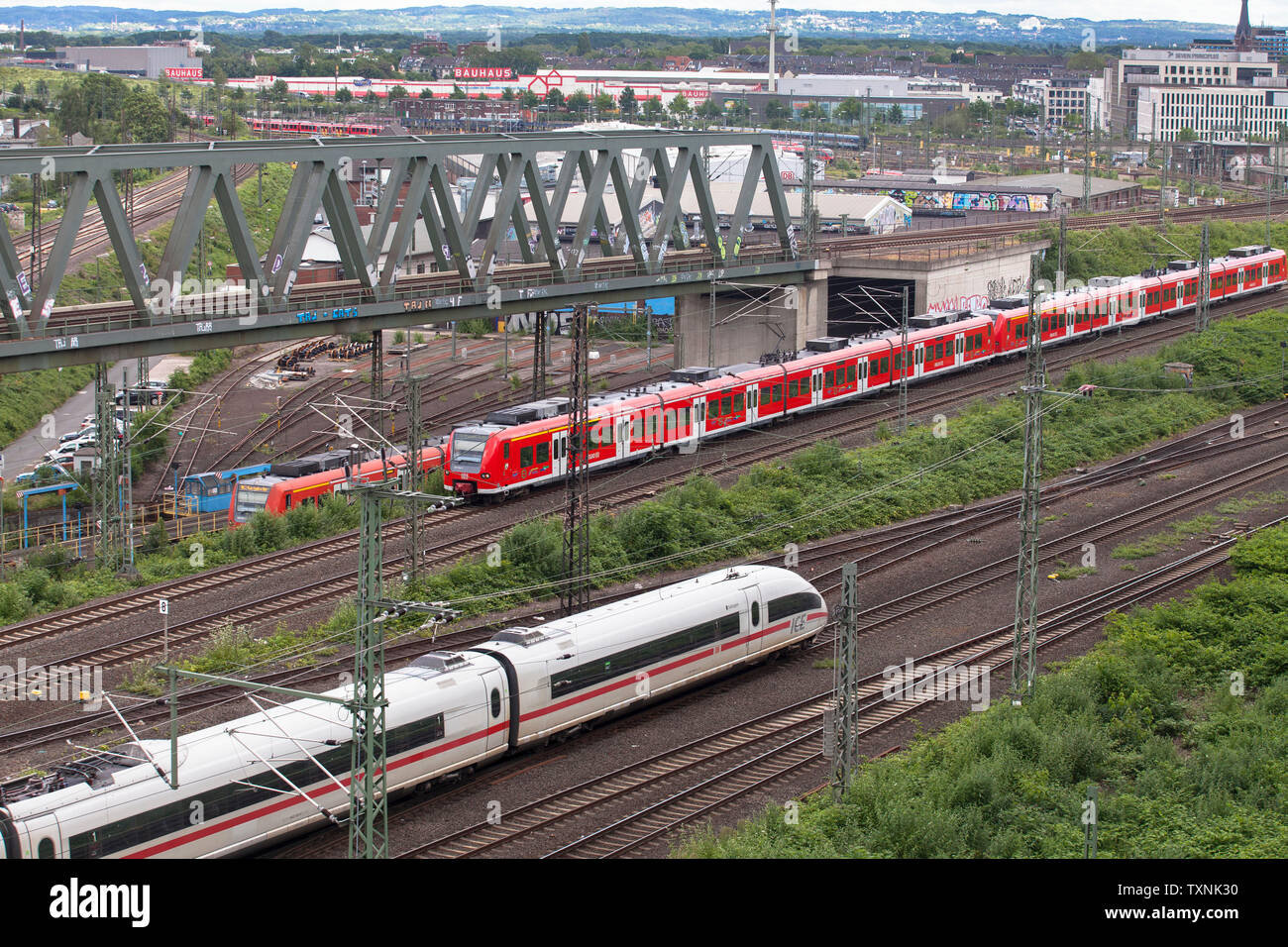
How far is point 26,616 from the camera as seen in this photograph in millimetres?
29797

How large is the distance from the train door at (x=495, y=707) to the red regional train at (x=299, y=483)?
47.2ft

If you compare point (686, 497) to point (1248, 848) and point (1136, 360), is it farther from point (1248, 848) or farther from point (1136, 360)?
point (1136, 360)

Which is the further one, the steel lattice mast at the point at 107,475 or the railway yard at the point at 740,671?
the steel lattice mast at the point at 107,475

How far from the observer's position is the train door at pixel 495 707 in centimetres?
2234

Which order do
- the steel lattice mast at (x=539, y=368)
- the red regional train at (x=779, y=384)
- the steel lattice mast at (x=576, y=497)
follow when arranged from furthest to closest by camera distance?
1. the steel lattice mast at (x=539, y=368)
2. the red regional train at (x=779, y=384)
3. the steel lattice mast at (x=576, y=497)

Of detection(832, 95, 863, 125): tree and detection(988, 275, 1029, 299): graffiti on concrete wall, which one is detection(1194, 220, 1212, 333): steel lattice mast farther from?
detection(832, 95, 863, 125): tree

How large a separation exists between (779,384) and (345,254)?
44.5ft

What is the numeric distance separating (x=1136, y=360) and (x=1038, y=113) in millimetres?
157009

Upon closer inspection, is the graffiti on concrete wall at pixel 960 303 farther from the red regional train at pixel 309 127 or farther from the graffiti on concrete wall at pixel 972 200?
the red regional train at pixel 309 127

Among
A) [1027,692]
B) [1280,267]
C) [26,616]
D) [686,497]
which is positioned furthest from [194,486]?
[1280,267]

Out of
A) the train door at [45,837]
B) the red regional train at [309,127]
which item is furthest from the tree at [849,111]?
the train door at [45,837]

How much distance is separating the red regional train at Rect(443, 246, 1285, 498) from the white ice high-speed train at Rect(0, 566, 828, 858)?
687 centimetres

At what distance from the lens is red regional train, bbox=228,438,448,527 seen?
37.0 metres

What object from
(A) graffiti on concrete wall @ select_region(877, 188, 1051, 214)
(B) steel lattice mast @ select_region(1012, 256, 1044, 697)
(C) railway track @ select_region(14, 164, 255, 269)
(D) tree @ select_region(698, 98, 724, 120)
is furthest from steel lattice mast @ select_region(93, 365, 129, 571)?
(D) tree @ select_region(698, 98, 724, 120)
